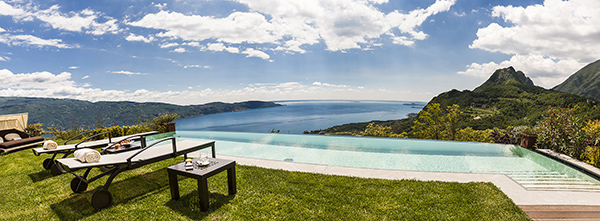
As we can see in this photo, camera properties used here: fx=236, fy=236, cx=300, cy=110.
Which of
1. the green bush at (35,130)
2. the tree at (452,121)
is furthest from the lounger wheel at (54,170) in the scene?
the tree at (452,121)

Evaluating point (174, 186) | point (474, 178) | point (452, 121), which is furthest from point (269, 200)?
point (452, 121)

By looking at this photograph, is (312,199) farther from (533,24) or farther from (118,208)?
(533,24)

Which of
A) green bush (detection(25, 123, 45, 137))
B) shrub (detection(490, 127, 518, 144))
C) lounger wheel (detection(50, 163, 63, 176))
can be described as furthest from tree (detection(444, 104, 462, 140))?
green bush (detection(25, 123, 45, 137))

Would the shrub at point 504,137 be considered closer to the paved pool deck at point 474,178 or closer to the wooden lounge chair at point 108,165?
the paved pool deck at point 474,178

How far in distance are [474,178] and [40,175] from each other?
7.02 m

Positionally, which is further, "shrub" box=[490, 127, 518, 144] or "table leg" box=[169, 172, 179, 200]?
"shrub" box=[490, 127, 518, 144]

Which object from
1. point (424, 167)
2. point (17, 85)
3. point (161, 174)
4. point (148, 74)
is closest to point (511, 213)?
point (424, 167)

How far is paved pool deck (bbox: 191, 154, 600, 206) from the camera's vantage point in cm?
296

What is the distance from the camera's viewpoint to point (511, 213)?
8.35ft

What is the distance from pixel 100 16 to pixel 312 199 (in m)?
13.4

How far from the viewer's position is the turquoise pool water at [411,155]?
452cm

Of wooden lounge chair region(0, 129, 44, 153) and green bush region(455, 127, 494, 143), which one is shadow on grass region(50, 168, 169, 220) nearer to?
wooden lounge chair region(0, 129, 44, 153)

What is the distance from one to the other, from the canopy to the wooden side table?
7.08 meters

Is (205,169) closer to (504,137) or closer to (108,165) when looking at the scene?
(108,165)
